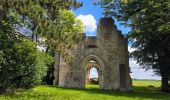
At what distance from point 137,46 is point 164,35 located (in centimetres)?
584

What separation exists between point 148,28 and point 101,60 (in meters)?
7.67

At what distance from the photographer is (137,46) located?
4794 cm

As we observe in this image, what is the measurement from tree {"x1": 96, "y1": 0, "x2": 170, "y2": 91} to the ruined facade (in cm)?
197

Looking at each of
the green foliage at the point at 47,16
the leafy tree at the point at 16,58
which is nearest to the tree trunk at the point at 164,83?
the leafy tree at the point at 16,58

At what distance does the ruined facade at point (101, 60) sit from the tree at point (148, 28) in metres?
1.97

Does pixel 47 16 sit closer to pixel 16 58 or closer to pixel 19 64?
pixel 16 58

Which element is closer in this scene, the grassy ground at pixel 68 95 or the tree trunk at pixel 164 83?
the grassy ground at pixel 68 95

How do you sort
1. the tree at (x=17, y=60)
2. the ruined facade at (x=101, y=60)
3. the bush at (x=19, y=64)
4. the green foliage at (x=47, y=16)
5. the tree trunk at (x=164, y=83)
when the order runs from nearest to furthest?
the green foliage at (x=47, y=16), the tree at (x=17, y=60), the bush at (x=19, y=64), the ruined facade at (x=101, y=60), the tree trunk at (x=164, y=83)

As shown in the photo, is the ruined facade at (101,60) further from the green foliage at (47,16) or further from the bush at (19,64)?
the green foliage at (47,16)

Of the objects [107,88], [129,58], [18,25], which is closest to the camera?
[18,25]

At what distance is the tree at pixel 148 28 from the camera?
40.9m

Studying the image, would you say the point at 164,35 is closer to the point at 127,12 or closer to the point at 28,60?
the point at 127,12

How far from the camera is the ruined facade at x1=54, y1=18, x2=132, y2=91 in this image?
46062 millimetres

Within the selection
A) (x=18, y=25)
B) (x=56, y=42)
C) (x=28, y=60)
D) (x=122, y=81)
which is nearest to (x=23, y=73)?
(x=28, y=60)
